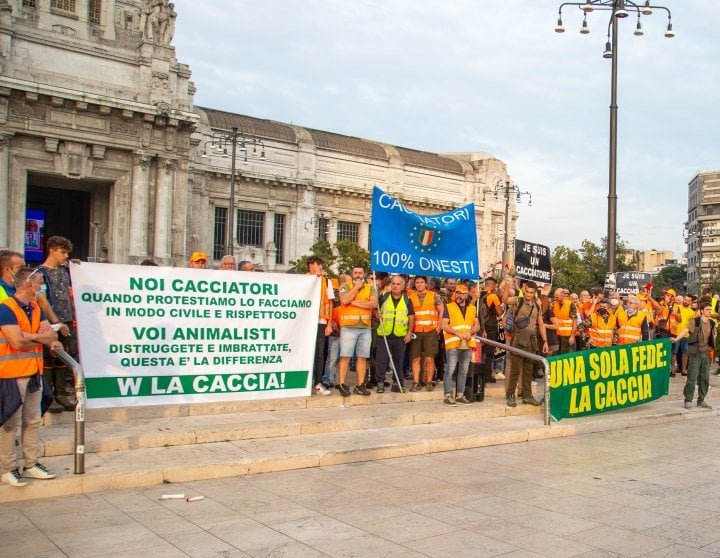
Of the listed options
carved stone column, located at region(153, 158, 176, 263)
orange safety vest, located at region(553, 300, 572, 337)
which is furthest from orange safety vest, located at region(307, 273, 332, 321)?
carved stone column, located at region(153, 158, 176, 263)

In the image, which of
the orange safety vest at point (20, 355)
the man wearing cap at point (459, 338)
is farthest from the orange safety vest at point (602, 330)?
the orange safety vest at point (20, 355)

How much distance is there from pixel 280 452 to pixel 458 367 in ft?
14.3

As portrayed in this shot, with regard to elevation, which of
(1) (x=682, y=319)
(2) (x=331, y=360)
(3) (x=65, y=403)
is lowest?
(3) (x=65, y=403)

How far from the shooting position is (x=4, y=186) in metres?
33.5

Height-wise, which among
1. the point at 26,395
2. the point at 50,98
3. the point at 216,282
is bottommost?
the point at 26,395

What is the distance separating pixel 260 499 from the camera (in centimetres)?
663

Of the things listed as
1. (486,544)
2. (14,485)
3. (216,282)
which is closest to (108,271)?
(216,282)

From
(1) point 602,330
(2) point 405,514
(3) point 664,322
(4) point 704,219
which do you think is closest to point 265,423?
(2) point 405,514

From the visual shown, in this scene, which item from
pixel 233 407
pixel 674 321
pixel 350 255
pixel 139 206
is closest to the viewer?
pixel 233 407

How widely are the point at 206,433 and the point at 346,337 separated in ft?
9.85

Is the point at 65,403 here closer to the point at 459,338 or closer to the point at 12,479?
the point at 12,479

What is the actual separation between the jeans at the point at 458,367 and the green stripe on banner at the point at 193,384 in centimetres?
239

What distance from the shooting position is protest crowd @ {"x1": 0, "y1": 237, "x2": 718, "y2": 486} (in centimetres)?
647

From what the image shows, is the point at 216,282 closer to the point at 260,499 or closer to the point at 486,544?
the point at 260,499
